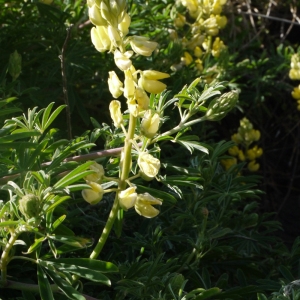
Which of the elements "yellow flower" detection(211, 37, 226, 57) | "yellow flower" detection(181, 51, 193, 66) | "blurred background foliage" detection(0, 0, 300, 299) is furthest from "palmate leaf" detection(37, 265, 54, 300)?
"yellow flower" detection(211, 37, 226, 57)

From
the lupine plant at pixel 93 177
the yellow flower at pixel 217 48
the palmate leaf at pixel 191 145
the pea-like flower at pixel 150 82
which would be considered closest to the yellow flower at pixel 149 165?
the lupine plant at pixel 93 177

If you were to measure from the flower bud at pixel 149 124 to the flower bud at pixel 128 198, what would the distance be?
11cm

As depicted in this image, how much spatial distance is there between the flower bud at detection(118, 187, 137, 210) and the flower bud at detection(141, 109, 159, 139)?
0.11 meters

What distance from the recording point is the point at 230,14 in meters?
3.29

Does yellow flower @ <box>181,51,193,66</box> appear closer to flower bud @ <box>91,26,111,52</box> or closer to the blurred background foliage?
the blurred background foliage

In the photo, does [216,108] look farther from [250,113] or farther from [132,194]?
[250,113]

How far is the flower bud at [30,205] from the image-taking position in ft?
3.23

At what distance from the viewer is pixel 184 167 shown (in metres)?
1.50

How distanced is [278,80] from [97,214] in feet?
5.90

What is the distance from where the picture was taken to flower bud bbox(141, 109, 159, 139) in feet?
3.36

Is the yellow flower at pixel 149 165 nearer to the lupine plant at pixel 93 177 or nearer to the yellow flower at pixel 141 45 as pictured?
the lupine plant at pixel 93 177

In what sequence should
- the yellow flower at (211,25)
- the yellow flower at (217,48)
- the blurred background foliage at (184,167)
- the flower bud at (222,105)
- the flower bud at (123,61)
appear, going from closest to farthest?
1. the flower bud at (123,61)
2. the flower bud at (222,105)
3. the blurred background foliage at (184,167)
4. the yellow flower at (211,25)
5. the yellow flower at (217,48)

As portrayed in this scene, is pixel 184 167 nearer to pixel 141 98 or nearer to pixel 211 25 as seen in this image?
pixel 141 98

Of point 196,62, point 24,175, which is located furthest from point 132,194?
point 196,62
